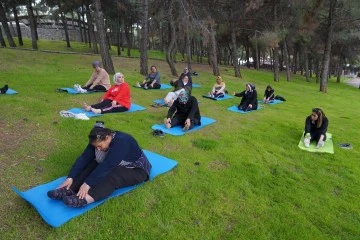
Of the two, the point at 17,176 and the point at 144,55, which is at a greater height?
the point at 144,55

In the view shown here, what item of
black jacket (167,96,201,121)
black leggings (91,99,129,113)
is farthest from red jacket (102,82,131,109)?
black jacket (167,96,201,121)

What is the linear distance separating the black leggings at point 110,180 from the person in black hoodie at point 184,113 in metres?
2.97

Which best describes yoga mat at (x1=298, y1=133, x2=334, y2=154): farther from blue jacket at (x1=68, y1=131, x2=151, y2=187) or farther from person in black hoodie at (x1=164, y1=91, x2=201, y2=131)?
blue jacket at (x1=68, y1=131, x2=151, y2=187)

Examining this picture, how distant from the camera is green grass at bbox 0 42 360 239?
3527 mm

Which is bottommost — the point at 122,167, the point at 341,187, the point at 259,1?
the point at 341,187

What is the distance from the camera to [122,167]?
4043mm

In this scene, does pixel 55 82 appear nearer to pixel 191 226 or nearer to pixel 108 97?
pixel 108 97

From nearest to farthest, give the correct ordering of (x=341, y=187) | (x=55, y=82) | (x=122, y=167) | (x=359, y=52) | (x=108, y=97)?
(x=122, y=167)
(x=341, y=187)
(x=108, y=97)
(x=55, y=82)
(x=359, y=52)

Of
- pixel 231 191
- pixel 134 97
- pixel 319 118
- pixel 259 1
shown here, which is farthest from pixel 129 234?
pixel 259 1

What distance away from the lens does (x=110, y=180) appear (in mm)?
3873

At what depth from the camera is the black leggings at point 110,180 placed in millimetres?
3734

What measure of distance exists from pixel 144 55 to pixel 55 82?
5335mm

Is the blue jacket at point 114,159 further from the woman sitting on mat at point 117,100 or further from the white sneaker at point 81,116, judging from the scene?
the woman sitting on mat at point 117,100

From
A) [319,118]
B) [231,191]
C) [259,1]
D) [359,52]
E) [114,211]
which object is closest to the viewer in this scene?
[114,211]
